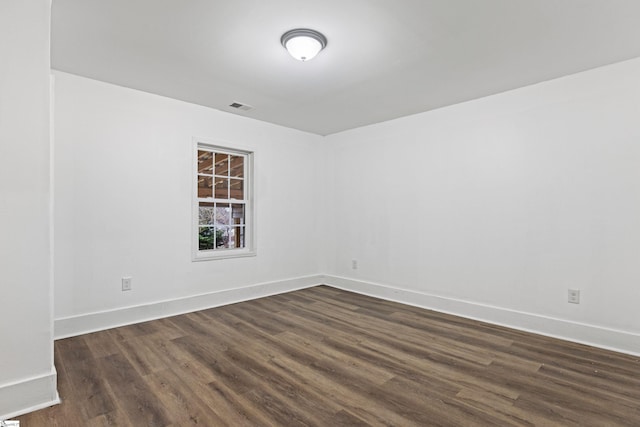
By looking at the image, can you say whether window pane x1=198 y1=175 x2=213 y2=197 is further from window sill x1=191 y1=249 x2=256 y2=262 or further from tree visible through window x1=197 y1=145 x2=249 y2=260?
window sill x1=191 y1=249 x2=256 y2=262

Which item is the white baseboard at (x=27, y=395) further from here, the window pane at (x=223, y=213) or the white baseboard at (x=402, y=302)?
the window pane at (x=223, y=213)

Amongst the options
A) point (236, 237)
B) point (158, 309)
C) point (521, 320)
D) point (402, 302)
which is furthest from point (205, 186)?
point (521, 320)

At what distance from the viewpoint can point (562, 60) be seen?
8.97 feet

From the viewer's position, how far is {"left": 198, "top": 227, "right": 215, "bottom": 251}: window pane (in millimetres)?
4141

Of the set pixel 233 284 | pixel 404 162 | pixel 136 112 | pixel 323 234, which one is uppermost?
pixel 136 112

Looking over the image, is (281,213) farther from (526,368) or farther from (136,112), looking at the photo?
(526,368)

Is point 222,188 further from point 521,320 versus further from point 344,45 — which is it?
point 521,320

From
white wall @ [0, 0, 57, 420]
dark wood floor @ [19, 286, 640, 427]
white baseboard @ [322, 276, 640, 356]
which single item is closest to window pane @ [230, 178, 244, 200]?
dark wood floor @ [19, 286, 640, 427]

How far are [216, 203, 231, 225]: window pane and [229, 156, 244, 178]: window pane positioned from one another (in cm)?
45

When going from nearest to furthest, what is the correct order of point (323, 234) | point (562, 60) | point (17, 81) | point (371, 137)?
1. point (17, 81)
2. point (562, 60)
3. point (371, 137)
4. point (323, 234)

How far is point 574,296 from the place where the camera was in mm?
2998

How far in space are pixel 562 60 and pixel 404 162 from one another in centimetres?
193

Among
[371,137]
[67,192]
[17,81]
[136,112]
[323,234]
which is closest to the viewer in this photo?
[17,81]

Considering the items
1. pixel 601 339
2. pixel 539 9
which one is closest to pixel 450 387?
pixel 601 339
